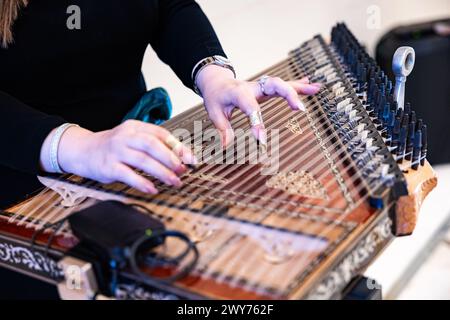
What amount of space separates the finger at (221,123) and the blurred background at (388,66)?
1.10 m

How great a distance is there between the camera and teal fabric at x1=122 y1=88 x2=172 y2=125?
1.43m

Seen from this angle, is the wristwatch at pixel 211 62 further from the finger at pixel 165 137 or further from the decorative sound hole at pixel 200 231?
the decorative sound hole at pixel 200 231

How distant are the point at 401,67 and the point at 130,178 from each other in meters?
0.64

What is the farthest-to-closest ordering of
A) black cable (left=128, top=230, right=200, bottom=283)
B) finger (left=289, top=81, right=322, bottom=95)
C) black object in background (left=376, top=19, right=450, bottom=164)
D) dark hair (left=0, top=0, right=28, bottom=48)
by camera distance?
black object in background (left=376, top=19, right=450, bottom=164) < finger (left=289, top=81, right=322, bottom=95) < dark hair (left=0, top=0, right=28, bottom=48) < black cable (left=128, top=230, right=200, bottom=283)

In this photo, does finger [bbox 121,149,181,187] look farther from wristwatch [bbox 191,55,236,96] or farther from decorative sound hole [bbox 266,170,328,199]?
wristwatch [bbox 191,55,236,96]

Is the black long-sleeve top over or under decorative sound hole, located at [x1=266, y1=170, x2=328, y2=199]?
over

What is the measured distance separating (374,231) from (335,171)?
18cm

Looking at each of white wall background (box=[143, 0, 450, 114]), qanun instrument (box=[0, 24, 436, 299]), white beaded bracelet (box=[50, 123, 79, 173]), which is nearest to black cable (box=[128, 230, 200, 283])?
qanun instrument (box=[0, 24, 436, 299])

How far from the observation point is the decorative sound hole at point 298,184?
96 centimetres

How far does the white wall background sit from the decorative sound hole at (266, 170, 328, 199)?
1.38 metres

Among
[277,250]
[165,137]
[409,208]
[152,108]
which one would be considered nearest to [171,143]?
[165,137]

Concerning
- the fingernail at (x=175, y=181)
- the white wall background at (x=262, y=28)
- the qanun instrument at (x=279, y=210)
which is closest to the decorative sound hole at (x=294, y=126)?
the qanun instrument at (x=279, y=210)

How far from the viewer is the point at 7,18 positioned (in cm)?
114
